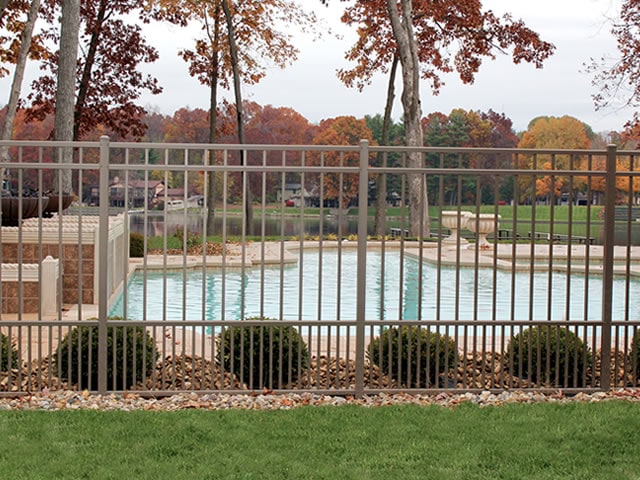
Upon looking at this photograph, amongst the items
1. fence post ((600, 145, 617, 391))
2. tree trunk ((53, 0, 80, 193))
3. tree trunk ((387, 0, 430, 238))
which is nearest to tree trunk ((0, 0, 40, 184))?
tree trunk ((53, 0, 80, 193))

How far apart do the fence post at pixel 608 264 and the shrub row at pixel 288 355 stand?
0.52ft

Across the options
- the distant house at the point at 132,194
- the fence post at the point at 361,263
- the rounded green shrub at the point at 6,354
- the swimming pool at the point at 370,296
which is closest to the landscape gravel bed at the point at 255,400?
the fence post at the point at 361,263

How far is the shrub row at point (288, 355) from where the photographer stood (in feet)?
22.8

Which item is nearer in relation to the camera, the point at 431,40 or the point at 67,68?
the point at 67,68

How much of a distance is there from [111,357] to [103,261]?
0.81 metres

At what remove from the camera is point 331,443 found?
535 centimetres

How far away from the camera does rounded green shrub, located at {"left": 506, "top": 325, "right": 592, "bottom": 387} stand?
23.7 feet

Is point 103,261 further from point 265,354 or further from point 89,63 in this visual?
point 89,63

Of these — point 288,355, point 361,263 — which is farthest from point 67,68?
point 361,263

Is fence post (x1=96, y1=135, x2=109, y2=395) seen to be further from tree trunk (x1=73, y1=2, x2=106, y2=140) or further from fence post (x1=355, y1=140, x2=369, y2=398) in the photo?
tree trunk (x1=73, y1=2, x2=106, y2=140)

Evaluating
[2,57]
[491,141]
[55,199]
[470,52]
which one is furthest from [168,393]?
[491,141]

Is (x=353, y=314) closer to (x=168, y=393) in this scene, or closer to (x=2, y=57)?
(x=168, y=393)

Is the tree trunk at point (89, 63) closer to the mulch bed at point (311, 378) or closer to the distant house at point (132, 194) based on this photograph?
the distant house at point (132, 194)

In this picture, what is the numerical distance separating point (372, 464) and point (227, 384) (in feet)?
8.47
